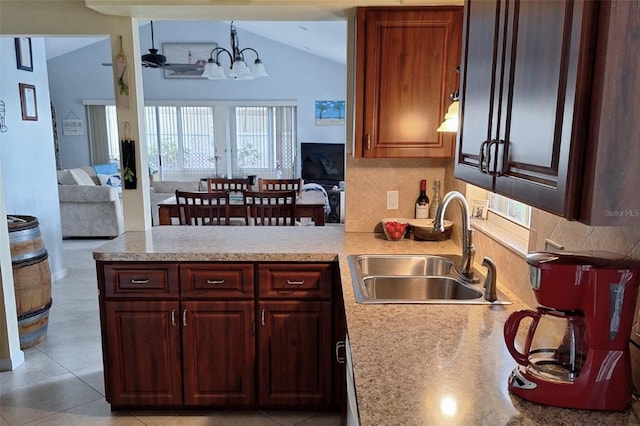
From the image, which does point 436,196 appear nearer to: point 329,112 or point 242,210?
point 242,210

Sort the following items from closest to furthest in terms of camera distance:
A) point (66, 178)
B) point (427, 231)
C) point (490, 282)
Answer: point (490, 282), point (427, 231), point (66, 178)

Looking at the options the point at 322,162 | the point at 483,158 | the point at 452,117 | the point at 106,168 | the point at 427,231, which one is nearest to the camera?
the point at 483,158

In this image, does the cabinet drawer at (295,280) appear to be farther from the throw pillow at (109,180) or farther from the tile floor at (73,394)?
the throw pillow at (109,180)

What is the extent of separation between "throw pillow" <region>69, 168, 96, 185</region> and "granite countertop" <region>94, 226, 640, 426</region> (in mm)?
5563

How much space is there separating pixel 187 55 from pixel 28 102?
5.34m

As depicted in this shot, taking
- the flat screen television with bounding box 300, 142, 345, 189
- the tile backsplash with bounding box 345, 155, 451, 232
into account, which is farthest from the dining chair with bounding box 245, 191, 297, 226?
the flat screen television with bounding box 300, 142, 345, 189

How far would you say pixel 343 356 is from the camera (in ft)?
6.91

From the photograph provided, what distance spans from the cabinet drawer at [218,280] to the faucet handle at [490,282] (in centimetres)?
111

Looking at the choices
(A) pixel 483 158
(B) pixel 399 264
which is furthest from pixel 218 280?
(A) pixel 483 158

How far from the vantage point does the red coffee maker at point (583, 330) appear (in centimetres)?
104

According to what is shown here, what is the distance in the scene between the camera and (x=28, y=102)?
13.5ft

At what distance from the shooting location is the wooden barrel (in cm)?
311

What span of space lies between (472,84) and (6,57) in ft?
13.0

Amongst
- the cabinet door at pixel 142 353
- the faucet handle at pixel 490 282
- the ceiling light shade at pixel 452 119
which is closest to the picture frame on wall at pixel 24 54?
the cabinet door at pixel 142 353
